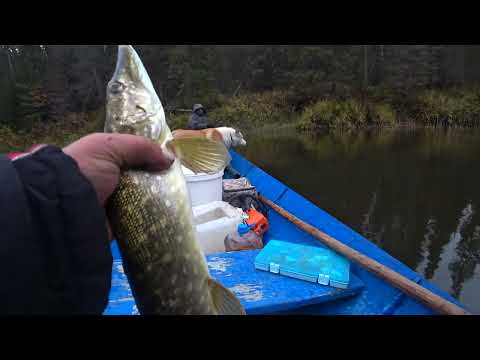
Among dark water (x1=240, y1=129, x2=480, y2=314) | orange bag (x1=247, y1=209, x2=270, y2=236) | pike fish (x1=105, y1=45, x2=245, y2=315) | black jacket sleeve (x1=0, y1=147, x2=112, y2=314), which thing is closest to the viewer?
black jacket sleeve (x1=0, y1=147, x2=112, y2=314)

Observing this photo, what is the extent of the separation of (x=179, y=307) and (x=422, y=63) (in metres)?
30.6

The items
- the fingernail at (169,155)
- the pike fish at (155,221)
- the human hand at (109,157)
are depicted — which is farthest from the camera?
the fingernail at (169,155)

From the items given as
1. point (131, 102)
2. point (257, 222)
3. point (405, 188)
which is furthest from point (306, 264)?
point (405, 188)

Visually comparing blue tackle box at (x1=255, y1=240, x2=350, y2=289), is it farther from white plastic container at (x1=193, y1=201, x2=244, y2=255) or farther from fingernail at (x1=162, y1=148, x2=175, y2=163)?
fingernail at (x1=162, y1=148, x2=175, y2=163)

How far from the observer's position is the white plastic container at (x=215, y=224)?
3.69m

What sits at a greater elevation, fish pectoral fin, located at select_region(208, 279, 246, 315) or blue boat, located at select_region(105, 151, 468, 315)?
fish pectoral fin, located at select_region(208, 279, 246, 315)

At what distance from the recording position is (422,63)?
87.9ft

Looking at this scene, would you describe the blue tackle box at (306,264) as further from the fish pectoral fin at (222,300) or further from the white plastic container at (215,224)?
the fish pectoral fin at (222,300)

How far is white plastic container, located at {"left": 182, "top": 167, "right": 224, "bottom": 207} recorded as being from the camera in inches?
160

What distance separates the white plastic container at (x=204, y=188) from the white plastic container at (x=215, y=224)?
20cm

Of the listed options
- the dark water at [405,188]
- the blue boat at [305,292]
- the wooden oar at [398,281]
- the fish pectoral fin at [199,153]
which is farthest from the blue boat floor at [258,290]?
the dark water at [405,188]

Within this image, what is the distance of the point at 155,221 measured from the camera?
1.49m

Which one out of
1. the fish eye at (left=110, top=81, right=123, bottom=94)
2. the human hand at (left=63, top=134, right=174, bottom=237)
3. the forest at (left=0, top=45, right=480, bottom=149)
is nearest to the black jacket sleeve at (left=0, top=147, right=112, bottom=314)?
the human hand at (left=63, top=134, right=174, bottom=237)

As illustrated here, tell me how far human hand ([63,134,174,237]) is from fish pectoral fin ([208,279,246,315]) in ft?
2.02
